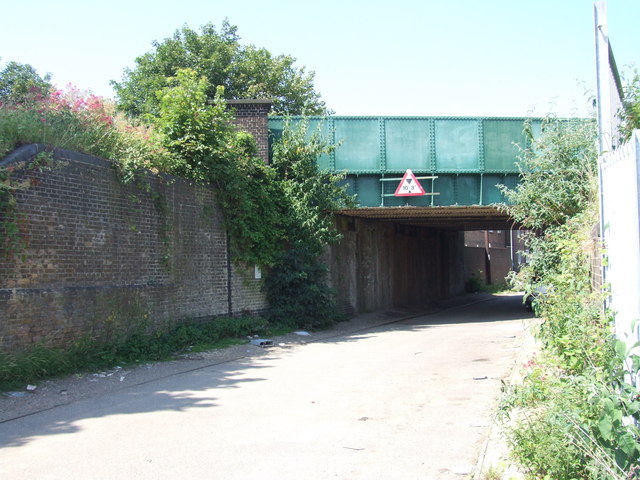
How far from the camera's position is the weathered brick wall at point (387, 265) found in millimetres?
21469

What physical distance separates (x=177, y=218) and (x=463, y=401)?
8496mm

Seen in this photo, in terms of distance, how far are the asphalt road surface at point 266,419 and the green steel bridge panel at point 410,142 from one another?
8.34m

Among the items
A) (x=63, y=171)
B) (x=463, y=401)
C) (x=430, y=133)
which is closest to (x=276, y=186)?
(x=430, y=133)

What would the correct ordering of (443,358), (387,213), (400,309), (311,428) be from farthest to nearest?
(400,309) < (387,213) < (443,358) < (311,428)

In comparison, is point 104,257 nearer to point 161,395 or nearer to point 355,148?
point 161,395

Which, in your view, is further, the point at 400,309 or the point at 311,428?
the point at 400,309

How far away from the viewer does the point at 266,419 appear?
7316mm

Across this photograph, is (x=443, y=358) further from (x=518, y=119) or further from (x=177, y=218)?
(x=518, y=119)

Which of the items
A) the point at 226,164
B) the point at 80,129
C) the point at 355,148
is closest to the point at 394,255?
the point at 355,148

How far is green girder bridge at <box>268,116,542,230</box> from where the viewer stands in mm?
19391

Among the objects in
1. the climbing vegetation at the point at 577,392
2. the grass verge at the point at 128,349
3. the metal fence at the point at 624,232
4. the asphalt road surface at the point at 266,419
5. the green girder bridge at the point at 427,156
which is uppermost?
the green girder bridge at the point at 427,156

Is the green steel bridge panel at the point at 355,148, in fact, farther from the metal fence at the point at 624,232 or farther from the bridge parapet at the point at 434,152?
the metal fence at the point at 624,232

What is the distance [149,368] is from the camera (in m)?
11.1

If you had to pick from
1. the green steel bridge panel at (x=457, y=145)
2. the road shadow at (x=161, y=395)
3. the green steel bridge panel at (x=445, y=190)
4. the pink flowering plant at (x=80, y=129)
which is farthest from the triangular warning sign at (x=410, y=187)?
the pink flowering plant at (x=80, y=129)
